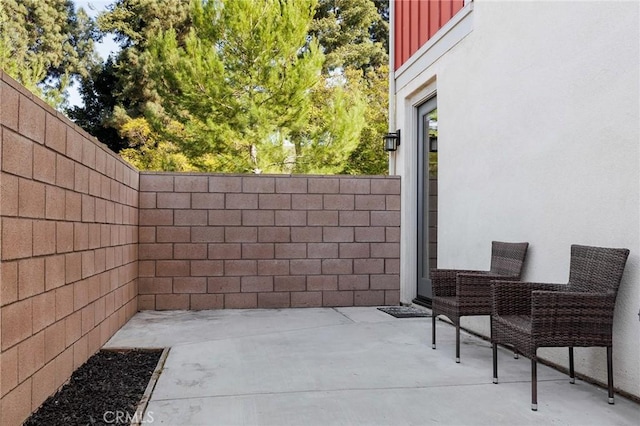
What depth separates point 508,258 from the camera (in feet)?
12.0

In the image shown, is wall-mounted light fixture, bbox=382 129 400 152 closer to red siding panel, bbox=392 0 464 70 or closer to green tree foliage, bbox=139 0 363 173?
red siding panel, bbox=392 0 464 70

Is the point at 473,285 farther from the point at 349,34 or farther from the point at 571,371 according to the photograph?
the point at 349,34

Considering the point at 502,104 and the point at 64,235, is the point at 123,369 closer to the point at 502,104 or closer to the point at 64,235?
the point at 64,235

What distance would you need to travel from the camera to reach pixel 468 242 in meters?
4.52

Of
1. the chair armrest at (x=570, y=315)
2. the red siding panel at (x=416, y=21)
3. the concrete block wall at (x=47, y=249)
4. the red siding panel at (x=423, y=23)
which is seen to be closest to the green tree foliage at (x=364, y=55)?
the red siding panel at (x=416, y=21)

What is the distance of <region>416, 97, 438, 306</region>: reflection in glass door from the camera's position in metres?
5.54

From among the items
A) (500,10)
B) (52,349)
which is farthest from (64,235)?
(500,10)

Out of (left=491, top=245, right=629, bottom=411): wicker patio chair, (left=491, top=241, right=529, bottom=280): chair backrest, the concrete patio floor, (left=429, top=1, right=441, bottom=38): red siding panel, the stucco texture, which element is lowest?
the concrete patio floor

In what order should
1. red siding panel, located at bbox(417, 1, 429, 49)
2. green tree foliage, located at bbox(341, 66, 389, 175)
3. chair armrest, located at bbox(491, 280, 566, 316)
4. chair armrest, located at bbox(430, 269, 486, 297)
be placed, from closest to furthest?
chair armrest, located at bbox(491, 280, 566, 316) < chair armrest, located at bbox(430, 269, 486, 297) < red siding panel, located at bbox(417, 1, 429, 49) < green tree foliage, located at bbox(341, 66, 389, 175)

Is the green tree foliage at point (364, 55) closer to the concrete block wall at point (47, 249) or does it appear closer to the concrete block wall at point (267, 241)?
the concrete block wall at point (267, 241)

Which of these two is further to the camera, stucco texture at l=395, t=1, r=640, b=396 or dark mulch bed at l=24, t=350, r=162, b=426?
stucco texture at l=395, t=1, r=640, b=396

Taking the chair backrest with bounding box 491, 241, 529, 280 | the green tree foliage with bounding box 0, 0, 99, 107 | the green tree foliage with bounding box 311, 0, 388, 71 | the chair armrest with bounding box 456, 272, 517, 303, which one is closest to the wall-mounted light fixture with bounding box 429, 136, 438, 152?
the chair backrest with bounding box 491, 241, 529, 280

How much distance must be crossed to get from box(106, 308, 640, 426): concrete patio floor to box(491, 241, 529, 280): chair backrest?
1.90 feet

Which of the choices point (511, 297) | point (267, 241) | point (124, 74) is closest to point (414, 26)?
point (267, 241)
